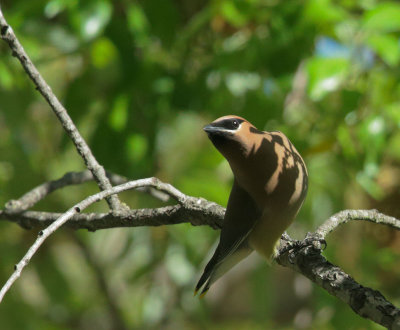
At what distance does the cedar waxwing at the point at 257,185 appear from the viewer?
2.25m

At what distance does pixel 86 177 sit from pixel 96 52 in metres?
1.13

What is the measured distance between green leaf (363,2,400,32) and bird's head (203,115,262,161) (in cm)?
86

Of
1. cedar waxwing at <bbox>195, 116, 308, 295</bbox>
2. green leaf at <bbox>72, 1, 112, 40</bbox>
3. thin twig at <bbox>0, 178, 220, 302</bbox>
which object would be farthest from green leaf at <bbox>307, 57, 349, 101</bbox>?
green leaf at <bbox>72, 1, 112, 40</bbox>

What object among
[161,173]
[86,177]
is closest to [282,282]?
[161,173]

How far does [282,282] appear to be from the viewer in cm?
660

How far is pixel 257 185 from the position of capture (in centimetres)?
234

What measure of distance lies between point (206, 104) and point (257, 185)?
108 cm

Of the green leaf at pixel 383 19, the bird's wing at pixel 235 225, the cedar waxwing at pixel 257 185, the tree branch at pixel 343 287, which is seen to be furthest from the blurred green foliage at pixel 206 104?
the tree branch at pixel 343 287

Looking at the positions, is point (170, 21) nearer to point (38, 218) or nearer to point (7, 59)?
point (7, 59)

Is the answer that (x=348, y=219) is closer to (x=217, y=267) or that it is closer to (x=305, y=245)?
(x=305, y=245)

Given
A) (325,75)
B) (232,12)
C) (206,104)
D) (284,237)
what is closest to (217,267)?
(284,237)

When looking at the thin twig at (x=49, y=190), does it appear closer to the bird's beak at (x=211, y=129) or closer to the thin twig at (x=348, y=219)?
A: the bird's beak at (x=211, y=129)

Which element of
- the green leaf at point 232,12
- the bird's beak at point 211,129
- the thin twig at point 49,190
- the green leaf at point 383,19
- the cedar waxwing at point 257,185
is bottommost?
the cedar waxwing at point 257,185

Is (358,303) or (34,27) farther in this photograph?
(34,27)
